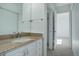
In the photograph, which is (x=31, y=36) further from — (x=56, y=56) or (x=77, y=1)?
(x=77, y=1)

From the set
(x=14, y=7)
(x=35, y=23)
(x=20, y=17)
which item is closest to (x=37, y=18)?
(x=35, y=23)

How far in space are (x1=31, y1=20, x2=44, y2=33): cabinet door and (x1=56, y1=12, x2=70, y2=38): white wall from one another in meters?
0.21

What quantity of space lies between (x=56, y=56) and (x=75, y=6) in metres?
0.69

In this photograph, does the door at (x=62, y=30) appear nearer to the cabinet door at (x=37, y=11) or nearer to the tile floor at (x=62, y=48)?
the tile floor at (x=62, y=48)

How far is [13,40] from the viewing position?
53.8 inches

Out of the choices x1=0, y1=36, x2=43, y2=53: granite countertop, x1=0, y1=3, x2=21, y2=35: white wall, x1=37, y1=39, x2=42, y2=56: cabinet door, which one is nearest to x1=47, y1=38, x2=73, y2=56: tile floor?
x1=37, y1=39, x2=42, y2=56: cabinet door

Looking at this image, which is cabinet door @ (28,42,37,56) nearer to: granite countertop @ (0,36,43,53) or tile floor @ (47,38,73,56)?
granite countertop @ (0,36,43,53)

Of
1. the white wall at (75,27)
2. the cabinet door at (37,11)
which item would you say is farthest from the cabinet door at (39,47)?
the white wall at (75,27)

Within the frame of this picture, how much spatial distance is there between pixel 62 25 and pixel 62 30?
6 cm

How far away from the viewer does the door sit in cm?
139

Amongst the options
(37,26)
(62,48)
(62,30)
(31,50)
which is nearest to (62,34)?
(62,30)

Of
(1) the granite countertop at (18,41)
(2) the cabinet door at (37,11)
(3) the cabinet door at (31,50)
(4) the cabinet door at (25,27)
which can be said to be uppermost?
(2) the cabinet door at (37,11)

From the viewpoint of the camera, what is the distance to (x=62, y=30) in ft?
4.58

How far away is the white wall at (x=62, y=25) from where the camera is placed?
54.9 inches
